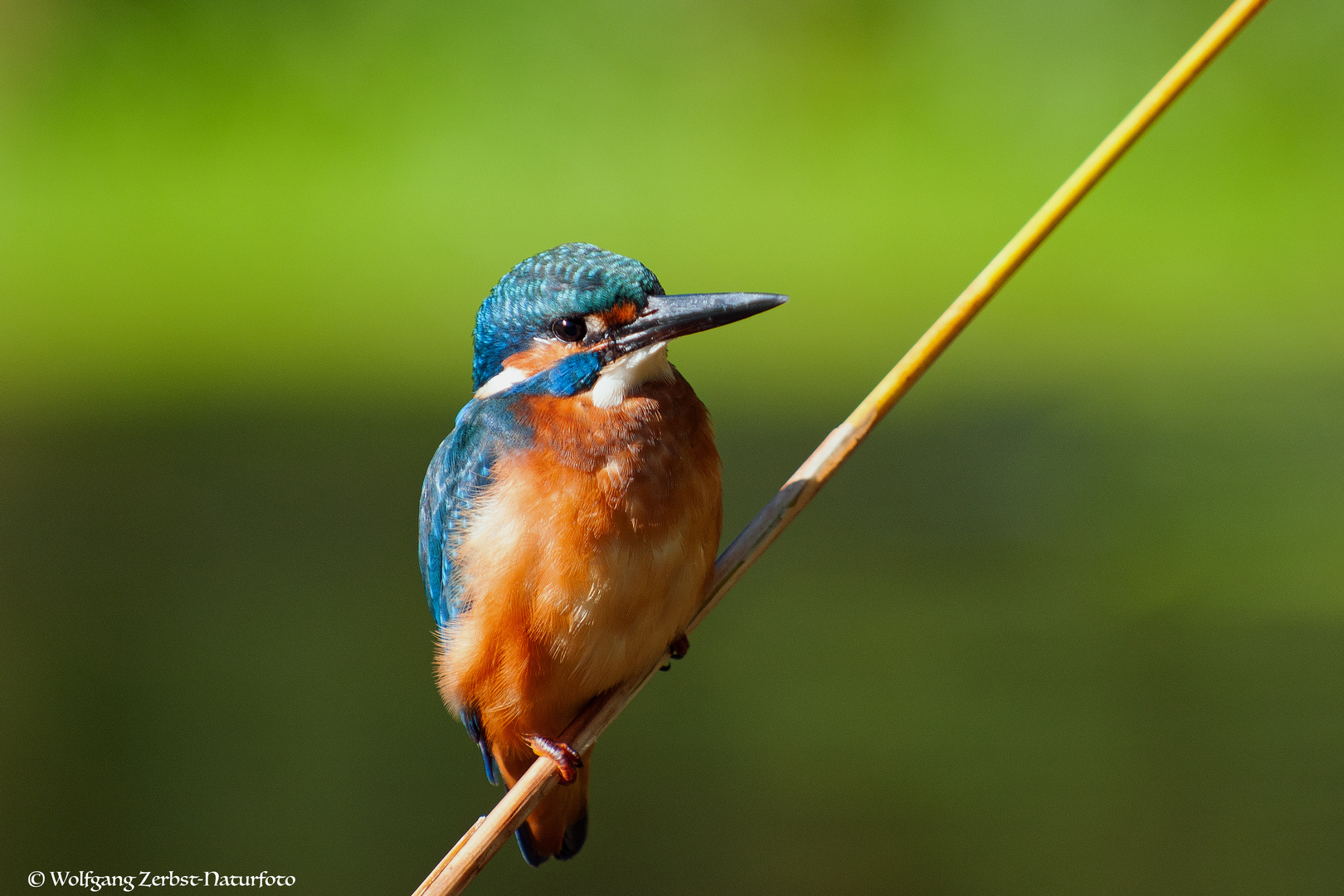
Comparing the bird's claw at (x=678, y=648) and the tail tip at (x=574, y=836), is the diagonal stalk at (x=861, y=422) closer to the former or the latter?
the bird's claw at (x=678, y=648)

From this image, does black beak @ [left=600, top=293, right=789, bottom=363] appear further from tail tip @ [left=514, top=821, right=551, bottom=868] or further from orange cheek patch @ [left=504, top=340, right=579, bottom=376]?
tail tip @ [left=514, top=821, right=551, bottom=868]

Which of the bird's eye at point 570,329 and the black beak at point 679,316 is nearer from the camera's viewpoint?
the black beak at point 679,316

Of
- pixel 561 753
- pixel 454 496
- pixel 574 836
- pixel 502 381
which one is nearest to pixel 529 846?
pixel 574 836

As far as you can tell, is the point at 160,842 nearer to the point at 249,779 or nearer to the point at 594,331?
the point at 249,779

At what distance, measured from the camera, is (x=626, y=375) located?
1.76m

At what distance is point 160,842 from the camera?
2963 millimetres

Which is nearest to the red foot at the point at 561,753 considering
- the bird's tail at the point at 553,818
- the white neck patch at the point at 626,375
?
the bird's tail at the point at 553,818

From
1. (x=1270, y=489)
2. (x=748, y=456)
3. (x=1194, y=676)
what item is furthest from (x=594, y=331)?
(x=1270, y=489)

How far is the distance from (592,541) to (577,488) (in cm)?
7

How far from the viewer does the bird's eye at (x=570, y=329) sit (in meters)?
1.74

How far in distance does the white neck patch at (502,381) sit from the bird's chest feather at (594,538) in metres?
0.05

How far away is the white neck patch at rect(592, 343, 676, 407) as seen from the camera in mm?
1742

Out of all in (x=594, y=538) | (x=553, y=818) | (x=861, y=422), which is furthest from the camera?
(x=553, y=818)

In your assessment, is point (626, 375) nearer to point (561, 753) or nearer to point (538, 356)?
point (538, 356)
